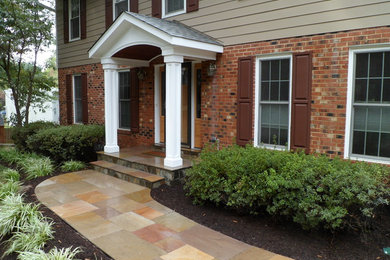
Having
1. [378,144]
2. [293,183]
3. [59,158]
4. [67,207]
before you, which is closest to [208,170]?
[293,183]

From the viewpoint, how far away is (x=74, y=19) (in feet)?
34.0

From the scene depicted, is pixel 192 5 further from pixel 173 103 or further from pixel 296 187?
pixel 296 187

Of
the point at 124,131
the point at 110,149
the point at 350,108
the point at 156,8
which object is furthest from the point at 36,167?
the point at 350,108

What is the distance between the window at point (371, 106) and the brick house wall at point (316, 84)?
0.17 m

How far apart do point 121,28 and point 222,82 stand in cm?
233

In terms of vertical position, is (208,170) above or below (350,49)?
below

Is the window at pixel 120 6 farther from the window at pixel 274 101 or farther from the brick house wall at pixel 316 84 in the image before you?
the window at pixel 274 101

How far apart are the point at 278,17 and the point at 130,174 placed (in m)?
3.95

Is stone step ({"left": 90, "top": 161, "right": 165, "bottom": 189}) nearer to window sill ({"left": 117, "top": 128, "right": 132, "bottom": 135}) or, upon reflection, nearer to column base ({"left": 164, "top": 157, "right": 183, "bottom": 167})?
column base ({"left": 164, "top": 157, "right": 183, "bottom": 167})

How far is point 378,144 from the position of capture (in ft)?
15.4

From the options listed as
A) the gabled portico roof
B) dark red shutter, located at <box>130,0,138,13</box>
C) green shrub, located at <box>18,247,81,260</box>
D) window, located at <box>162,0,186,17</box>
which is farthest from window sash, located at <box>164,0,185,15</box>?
green shrub, located at <box>18,247,81,260</box>

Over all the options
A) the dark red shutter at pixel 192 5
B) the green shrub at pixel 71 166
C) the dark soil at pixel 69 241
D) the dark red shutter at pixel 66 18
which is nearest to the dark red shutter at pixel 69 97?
the dark red shutter at pixel 66 18

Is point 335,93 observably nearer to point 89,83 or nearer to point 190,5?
point 190,5

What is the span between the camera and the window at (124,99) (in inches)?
346
